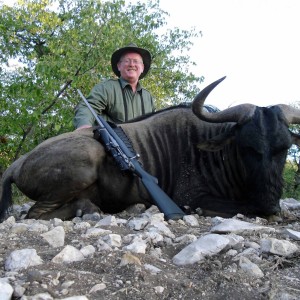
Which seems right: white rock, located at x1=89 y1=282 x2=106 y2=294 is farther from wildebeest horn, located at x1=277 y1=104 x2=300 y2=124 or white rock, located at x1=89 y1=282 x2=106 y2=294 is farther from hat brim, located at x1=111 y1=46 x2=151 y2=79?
hat brim, located at x1=111 y1=46 x2=151 y2=79

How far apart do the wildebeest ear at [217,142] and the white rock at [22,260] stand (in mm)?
2913

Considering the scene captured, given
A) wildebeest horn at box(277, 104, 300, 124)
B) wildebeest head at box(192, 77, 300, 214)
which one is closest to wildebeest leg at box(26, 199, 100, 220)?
wildebeest head at box(192, 77, 300, 214)

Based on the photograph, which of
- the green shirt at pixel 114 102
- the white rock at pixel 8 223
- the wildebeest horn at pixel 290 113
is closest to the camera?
the white rock at pixel 8 223

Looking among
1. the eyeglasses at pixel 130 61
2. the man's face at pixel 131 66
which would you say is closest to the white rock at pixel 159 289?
the man's face at pixel 131 66

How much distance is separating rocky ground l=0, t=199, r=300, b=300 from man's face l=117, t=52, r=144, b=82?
3.73 meters

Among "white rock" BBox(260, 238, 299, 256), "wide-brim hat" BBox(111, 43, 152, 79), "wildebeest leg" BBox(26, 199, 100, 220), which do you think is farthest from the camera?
"wide-brim hat" BBox(111, 43, 152, 79)

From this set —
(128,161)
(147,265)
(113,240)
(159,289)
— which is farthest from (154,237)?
(128,161)

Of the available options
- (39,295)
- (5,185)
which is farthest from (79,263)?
(5,185)

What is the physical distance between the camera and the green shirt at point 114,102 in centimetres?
602

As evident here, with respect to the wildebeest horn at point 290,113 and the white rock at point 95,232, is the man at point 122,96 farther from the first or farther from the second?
the white rock at point 95,232

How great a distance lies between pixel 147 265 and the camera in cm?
233

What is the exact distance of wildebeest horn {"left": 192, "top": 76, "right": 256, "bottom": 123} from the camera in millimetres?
4738

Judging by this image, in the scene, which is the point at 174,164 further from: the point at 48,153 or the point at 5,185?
the point at 5,185

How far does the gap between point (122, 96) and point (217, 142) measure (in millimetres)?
1953
